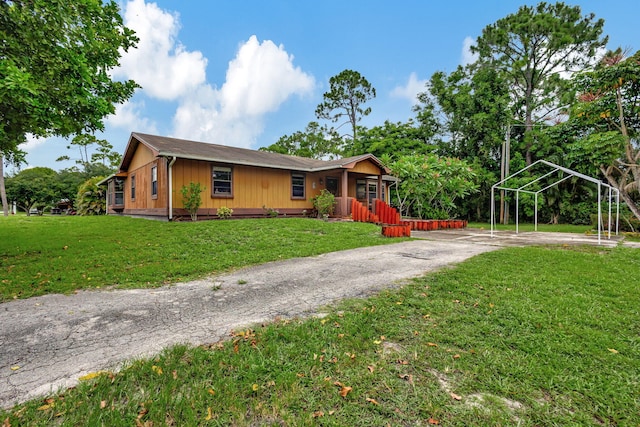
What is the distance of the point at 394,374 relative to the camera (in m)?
2.14

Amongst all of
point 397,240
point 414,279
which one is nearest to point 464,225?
point 397,240

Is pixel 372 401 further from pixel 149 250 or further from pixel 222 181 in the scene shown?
pixel 222 181

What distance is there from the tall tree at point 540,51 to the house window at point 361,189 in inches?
451

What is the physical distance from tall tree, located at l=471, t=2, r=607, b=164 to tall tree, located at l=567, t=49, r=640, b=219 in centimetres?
686

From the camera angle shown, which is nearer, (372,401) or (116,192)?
(372,401)

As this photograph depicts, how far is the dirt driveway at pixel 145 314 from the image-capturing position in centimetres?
227

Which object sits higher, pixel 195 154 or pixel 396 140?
pixel 396 140

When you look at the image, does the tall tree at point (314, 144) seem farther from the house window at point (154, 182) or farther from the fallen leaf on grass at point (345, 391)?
the fallen leaf on grass at point (345, 391)

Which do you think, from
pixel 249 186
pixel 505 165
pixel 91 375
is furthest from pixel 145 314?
pixel 505 165

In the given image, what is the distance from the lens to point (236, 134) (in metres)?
25.2

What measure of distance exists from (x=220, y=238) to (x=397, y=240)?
522cm

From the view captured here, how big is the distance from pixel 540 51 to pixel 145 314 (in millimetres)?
27234

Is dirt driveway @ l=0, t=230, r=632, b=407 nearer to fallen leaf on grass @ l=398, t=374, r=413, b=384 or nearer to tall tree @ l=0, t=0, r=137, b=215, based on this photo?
fallen leaf on grass @ l=398, t=374, r=413, b=384

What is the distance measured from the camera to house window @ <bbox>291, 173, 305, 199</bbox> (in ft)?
51.2
